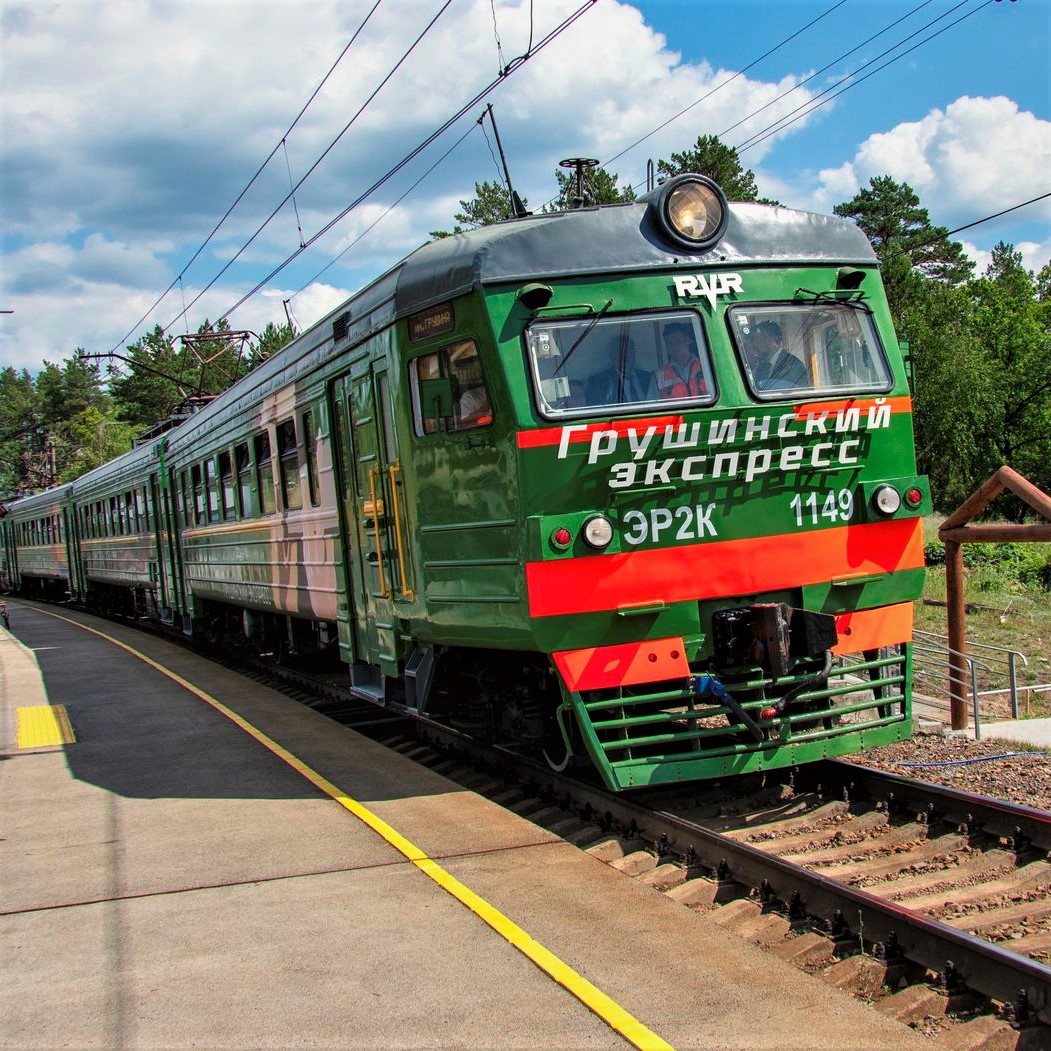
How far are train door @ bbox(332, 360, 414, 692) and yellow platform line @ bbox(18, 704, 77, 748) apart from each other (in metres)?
2.67

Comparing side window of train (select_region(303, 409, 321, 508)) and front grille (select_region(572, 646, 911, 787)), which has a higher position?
side window of train (select_region(303, 409, 321, 508))

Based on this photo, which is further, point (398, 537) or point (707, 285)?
point (398, 537)

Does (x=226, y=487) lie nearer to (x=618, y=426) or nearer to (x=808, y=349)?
(x=618, y=426)

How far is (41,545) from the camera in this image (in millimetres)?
37625

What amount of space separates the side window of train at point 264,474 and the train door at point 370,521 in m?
2.73

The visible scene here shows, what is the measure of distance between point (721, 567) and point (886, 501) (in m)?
1.14

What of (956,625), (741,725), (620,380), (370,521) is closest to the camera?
(741,725)

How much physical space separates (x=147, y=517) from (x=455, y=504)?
591 inches

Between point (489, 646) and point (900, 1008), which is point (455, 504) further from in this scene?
point (900, 1008)

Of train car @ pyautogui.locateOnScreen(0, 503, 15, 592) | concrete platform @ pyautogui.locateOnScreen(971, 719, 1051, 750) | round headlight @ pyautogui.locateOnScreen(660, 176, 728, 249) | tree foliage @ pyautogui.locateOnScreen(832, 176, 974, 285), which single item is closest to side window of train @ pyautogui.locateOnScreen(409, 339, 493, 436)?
round headlight @ pyautogui.locateOnScreen(660, 176, 728, 249)

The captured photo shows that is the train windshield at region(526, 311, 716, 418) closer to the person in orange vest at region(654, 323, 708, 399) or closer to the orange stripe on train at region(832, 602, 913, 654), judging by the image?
the person in orange vest at region(654, 323, 708, 399)

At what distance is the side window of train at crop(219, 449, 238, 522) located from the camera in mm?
13648

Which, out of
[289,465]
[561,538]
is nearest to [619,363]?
[561,538]

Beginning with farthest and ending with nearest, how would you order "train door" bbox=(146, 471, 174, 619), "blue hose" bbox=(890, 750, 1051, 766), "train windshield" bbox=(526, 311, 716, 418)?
"train door" bbox=(146, 471, 174, 619)
"blue hose" bbox=(890, 750, 1051, 766)
"train windshield" bbox=(526, 311, 716, 418)
